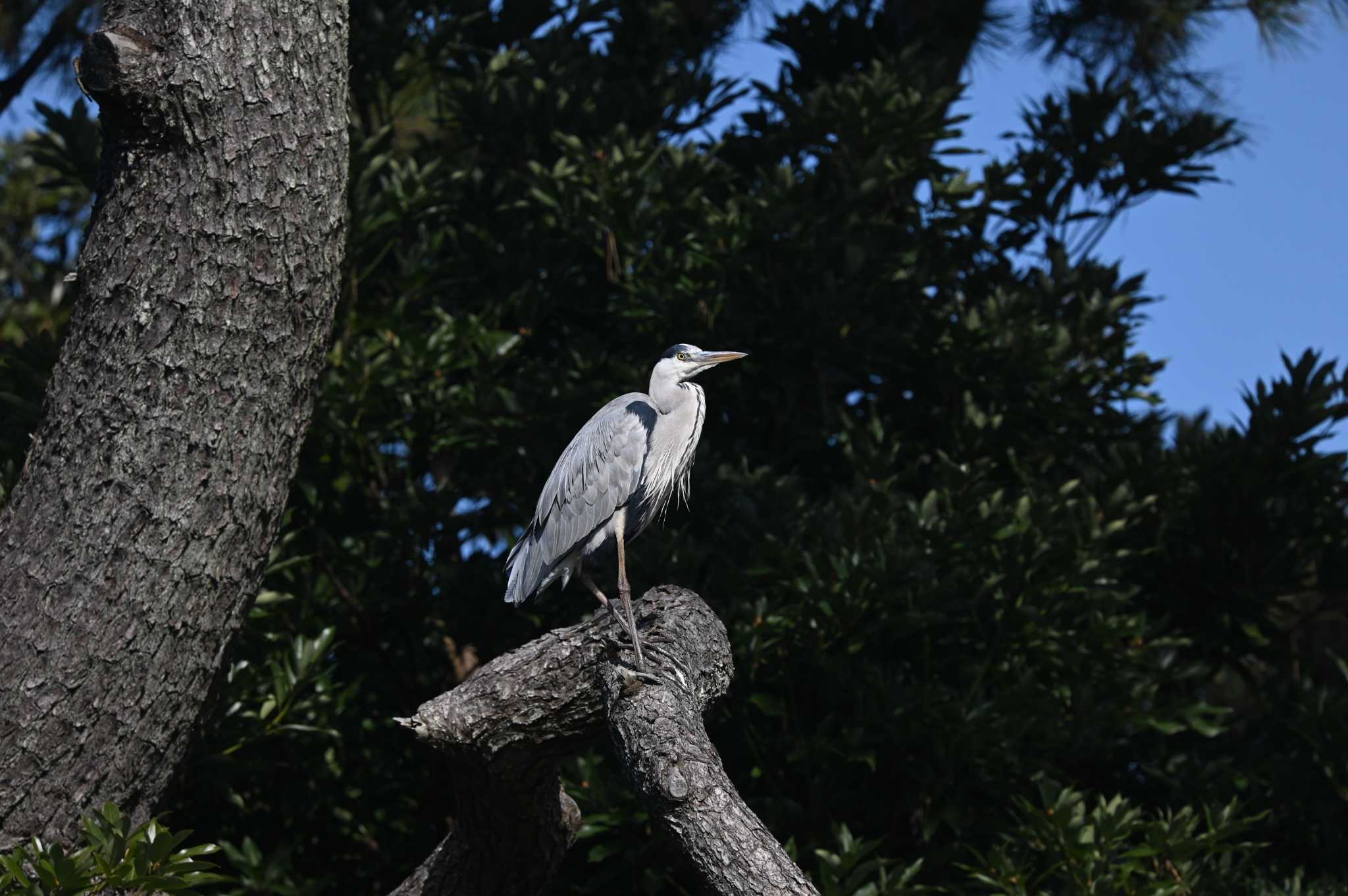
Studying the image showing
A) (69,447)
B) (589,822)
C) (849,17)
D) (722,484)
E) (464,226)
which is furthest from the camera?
(849,17)

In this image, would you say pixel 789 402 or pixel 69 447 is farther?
pixel 789 402

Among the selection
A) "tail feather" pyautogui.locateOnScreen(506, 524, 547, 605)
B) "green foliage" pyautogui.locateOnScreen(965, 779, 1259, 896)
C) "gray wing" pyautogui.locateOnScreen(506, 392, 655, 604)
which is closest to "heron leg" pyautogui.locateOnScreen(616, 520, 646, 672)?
"gray wing" pyautogui.locateOnScreen(506, 392, 655, 604)

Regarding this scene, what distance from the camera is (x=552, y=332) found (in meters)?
6.12

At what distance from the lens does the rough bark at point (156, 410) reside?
11.4 feet

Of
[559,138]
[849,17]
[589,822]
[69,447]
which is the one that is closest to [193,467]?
[69,447]

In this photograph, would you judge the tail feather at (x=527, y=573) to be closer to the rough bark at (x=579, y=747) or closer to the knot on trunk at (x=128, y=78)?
the rough bark at (x=579, y=747)

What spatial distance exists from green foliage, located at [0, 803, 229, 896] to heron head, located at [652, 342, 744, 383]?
6.24 feet

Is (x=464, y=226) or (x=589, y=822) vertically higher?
(x=464, y=226)

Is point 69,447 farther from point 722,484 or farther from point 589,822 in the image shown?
point 722,484

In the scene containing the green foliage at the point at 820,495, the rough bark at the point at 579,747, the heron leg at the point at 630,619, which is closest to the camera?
the rough bark at the point at 579,747

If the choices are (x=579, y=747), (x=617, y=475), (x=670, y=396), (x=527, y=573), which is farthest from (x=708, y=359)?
(x=579, y=747)

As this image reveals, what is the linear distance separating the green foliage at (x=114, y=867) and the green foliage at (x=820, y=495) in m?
1.19

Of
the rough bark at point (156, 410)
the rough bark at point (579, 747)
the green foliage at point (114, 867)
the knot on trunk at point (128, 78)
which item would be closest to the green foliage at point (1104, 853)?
the rough bark at point (579, 747)

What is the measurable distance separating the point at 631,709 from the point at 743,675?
186 cm
